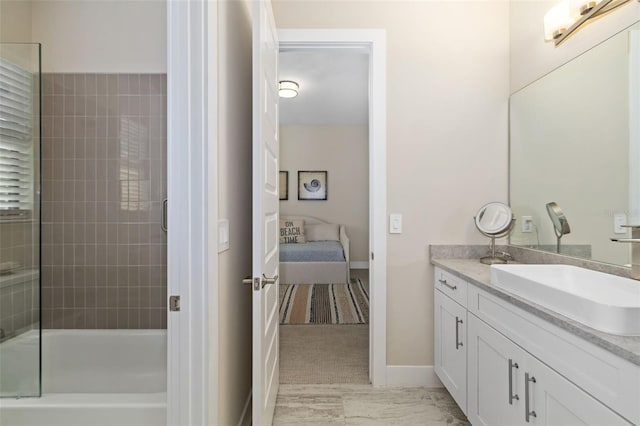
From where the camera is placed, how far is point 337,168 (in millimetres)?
6340

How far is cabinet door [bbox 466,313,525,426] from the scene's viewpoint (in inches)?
48.4

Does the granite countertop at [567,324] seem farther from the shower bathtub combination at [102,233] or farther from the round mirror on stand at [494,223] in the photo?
the shower bathtub combination at [102,233]

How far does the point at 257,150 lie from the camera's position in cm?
137

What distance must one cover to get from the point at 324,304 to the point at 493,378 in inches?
102

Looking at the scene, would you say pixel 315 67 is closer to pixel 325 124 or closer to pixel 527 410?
pixel 325 124

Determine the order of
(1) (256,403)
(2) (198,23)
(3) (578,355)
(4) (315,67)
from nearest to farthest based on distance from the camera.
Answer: (3) (578,355) < (2) (198,23) < (1) (256,403) < (4) (315,67)

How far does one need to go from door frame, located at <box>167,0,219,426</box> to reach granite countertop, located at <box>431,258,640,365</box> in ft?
3.61

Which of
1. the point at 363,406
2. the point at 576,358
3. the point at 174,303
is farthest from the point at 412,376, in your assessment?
the point at 174,303

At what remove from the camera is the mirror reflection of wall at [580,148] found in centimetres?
137

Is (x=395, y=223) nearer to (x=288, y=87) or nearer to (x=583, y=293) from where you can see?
(x=583, y=293)

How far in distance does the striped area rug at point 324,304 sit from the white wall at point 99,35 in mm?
2540

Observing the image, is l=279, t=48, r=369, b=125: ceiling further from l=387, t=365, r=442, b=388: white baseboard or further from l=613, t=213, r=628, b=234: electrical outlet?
l=387, t=365, r=442, b=388: white baseboard

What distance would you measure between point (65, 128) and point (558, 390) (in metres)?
2.77

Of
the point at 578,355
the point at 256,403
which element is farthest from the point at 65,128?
the point at 578,355
